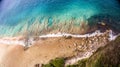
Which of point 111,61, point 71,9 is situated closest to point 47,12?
point 71,9

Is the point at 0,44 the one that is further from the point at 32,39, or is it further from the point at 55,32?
the point at 55,32

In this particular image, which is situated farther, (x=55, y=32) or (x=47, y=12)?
(x=47, y=12)

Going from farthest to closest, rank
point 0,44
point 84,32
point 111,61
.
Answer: point 0,44
point 84,32
point 111,61

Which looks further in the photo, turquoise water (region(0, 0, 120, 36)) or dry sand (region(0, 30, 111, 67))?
turquoise water (region(0, 0, 120, 36))

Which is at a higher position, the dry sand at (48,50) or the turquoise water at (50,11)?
the turquoise water at (50,11)

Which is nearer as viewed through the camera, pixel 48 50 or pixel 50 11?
pixel 48 50

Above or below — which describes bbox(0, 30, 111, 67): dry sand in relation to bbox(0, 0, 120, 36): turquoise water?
below

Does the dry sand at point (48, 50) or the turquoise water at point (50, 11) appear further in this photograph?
the turquoise water at point (50, 11)

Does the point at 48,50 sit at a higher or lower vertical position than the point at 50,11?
lower
